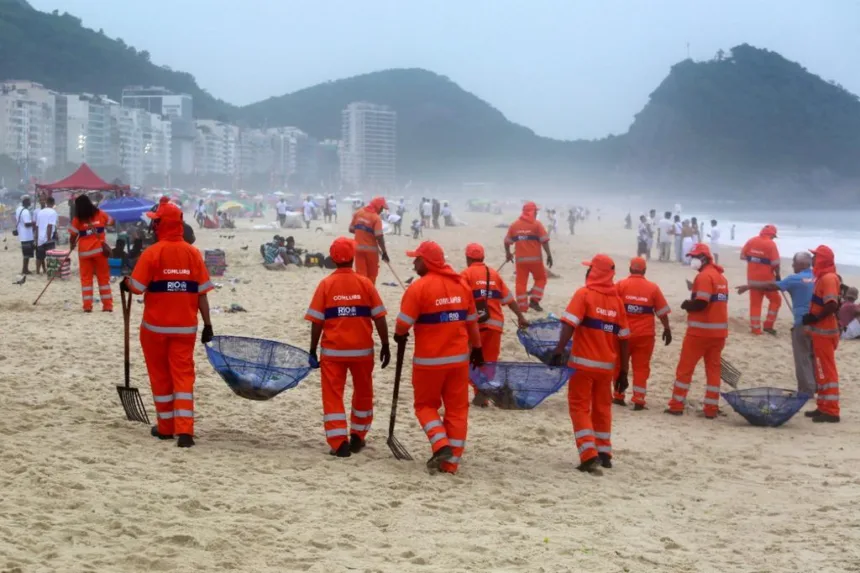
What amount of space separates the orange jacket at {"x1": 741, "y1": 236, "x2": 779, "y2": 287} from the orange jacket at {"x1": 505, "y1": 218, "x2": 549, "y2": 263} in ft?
10.3

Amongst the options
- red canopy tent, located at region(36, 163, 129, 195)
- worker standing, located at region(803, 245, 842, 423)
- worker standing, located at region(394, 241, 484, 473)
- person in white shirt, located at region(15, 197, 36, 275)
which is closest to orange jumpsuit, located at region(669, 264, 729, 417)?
worker standing, located at region(803, 245, 842, 423)

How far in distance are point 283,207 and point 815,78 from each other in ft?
601

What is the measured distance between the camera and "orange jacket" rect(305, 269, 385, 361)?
666cm

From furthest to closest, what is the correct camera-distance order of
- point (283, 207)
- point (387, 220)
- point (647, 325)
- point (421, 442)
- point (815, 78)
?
1. point (815, 78)
2. point (283, 207)
3. point (387, 220)
4. point (647, 325)
5. point (421, 442)

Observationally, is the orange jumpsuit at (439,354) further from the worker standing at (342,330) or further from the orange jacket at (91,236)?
the orange jacket at (91,236)

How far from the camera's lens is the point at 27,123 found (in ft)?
342

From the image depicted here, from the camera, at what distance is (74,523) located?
491 cm

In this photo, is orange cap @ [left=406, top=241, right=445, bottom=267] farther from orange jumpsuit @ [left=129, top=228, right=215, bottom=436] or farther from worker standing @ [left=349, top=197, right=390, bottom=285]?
worker standing @ [left=349, top=197, right=390, bottom=285]

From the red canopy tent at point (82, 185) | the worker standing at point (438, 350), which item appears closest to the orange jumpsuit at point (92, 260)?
the worker standing at point (438, 350)

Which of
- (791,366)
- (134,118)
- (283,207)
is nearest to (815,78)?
(134,118)

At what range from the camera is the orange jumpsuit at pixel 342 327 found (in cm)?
667

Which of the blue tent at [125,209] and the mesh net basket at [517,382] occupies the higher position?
the blue tent at [125,209]

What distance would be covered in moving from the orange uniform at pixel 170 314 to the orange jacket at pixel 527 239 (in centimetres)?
732

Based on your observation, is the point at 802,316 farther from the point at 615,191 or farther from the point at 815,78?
the point at 815,78
